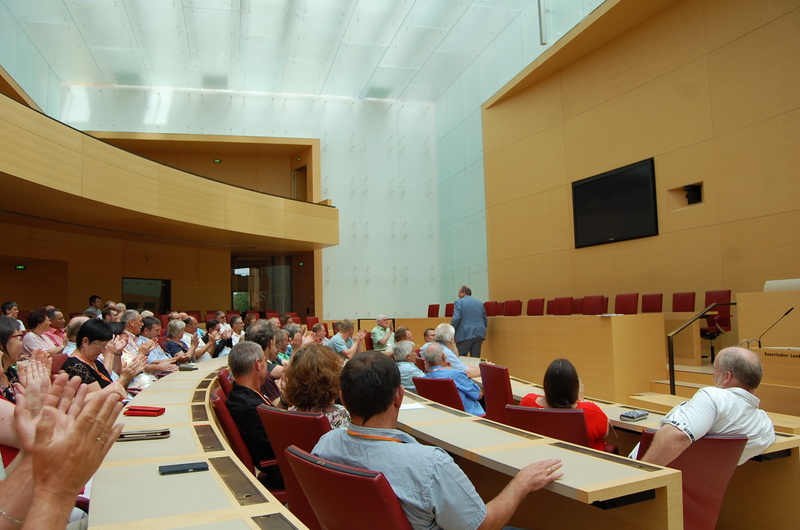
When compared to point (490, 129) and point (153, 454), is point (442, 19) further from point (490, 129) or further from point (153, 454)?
point (153, 454)

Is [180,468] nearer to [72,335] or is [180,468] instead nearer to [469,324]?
[72,335]

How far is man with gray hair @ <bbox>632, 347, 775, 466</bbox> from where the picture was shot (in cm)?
216

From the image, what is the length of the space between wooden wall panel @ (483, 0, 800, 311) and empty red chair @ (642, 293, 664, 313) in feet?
1.34

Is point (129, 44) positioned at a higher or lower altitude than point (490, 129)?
higher

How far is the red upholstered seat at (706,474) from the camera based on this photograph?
6.85 feet

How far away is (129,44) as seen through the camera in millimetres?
12695

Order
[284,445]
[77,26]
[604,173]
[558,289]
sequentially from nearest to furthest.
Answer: [284,445] < [604,173] < [558,289] < [77,26]

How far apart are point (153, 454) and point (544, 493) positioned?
145 cm

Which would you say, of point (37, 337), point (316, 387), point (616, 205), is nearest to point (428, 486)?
point (316, 387)


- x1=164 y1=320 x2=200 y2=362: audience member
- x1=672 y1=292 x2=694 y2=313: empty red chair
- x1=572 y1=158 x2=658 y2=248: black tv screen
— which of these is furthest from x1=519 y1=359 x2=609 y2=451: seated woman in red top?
x1=572 y1=158 x2=658 y2=248: black tv screen

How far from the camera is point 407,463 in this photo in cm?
158

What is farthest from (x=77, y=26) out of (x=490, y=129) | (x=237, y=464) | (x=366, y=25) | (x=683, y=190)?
(x=237, y=464)

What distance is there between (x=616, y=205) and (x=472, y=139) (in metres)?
5.08

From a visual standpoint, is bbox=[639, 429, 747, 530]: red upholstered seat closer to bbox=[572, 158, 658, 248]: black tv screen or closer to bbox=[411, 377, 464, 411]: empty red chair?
bbox=[411, 377, 464, 411]: empty red chair
